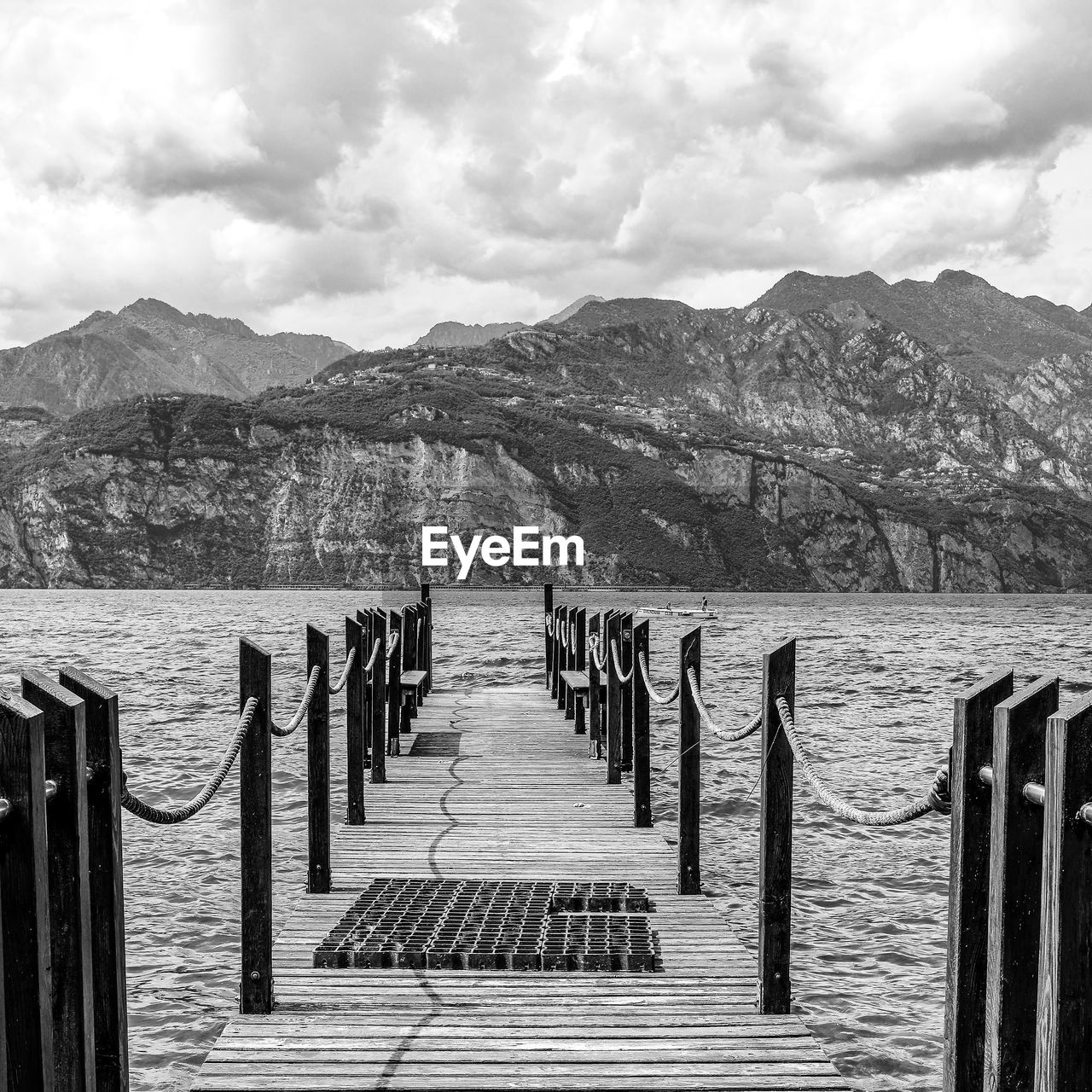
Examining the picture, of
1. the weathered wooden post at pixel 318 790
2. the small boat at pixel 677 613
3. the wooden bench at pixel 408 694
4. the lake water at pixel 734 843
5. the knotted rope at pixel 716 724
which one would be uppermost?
the knotted rope at pixel 716 724

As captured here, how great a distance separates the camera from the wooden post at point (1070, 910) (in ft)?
8.25

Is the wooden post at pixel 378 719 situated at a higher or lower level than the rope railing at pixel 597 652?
lower

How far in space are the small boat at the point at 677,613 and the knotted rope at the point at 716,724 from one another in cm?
8607

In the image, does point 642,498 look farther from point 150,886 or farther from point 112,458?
point 150,886

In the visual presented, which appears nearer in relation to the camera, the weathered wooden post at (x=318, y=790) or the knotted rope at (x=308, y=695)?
the knotted rope at (x=308, y=695)

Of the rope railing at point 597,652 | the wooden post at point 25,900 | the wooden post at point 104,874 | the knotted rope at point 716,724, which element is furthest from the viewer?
the rope railing at point 597,652

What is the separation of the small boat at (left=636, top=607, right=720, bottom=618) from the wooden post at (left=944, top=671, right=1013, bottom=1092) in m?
90.3

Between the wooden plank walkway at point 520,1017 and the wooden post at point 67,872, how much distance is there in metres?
1.45

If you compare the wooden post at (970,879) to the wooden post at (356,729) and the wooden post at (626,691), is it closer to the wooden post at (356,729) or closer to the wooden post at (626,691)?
the wooden post at (356,729)

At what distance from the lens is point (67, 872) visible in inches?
119

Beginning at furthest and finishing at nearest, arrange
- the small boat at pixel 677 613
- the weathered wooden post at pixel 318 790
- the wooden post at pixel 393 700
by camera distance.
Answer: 1. the small boat at pixel 677 613
2. the wooden post at pixel 393 700
3. the weathered wooden post at pixel 318 790

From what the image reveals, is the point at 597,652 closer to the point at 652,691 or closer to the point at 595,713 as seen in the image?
the point at 595,713

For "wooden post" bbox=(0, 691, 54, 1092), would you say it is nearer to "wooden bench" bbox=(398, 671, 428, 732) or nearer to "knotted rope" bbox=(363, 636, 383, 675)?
"knotted rope" bbox=(363, 636, 383, 675)

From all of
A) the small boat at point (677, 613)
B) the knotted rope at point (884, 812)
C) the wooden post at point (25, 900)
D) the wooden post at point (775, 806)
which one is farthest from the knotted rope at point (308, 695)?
the small boat at point (677, 613)
